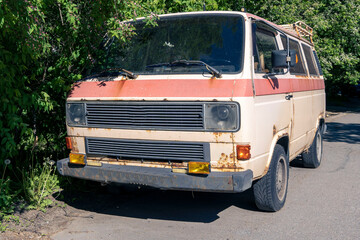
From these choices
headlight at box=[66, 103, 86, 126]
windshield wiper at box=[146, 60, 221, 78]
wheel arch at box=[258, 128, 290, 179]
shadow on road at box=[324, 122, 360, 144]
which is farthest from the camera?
shadow on road at box=[324, 122, 360, 144]

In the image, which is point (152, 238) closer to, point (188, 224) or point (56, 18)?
point (188, 224)

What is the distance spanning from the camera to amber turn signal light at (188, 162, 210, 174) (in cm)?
466

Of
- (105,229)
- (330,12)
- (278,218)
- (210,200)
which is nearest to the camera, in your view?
(105,229)

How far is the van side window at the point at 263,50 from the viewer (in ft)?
17.2

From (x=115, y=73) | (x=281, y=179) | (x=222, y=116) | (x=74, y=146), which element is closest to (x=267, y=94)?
(x=222, y=116)

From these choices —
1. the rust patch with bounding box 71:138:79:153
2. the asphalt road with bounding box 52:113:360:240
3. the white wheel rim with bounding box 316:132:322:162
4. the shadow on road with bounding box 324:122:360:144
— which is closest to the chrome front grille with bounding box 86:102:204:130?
the rust patch with bounding box 71:138:79:153

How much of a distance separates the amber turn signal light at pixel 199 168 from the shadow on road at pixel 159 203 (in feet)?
3.54

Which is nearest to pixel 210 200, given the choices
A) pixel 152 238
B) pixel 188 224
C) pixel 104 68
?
pixel 188 224

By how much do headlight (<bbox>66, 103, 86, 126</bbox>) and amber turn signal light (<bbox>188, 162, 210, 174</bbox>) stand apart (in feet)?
4.76

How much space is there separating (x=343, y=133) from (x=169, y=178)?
10.6m

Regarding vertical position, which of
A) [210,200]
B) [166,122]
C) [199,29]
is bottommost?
[210,200]

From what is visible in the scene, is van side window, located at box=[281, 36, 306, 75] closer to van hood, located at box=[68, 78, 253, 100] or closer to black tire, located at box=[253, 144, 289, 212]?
black tire, located at box=[253, 144, 289, 212]

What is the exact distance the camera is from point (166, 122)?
4840 millimetres

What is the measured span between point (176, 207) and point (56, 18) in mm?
2855
